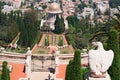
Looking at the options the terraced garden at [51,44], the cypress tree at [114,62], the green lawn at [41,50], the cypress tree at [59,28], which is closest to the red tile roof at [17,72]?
the terraced garden at [51,44]

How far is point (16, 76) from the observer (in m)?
25.1

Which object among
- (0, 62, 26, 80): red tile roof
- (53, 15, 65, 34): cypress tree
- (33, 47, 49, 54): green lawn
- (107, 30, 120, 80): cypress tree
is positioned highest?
(107, 30, 120, 80): cypress tree

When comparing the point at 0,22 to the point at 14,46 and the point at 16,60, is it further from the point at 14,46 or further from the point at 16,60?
the point at 16,60

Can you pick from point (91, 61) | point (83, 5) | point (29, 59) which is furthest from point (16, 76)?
point (83, 5)

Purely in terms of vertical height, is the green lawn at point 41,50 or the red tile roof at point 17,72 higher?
the red tile roof at point 17,72

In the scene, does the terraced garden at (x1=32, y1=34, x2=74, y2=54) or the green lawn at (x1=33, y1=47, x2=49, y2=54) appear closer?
the green lawn at (x1=33, y1=47, x2=49, y2=54)

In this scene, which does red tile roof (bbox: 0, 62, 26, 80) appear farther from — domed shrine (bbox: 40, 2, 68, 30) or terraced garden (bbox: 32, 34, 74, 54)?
domed shrine (bbox: 40, 2, 68, 30)

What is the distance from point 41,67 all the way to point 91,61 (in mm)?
17294

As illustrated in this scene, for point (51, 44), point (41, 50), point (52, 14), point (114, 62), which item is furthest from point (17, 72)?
point (52, 14)

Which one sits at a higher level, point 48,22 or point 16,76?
point 16,76

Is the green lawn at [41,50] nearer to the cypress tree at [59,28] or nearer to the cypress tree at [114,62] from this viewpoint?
the cypress tree at [59,28]

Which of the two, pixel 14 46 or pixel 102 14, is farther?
pixel 102 14

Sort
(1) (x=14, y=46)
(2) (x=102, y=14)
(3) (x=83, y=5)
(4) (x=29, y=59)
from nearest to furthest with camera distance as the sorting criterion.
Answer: (4) (x=29, y=59) < (1) (x=14, y=46) < (2) (x=102, y=14) < (3) (x=83, y=5)

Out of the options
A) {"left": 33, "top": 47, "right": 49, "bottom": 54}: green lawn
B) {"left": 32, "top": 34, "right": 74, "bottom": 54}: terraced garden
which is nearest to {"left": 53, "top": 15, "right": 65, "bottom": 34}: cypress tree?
{"left": 32, "top": 34, "right": 74, "bottom": 54}: terraced garden
